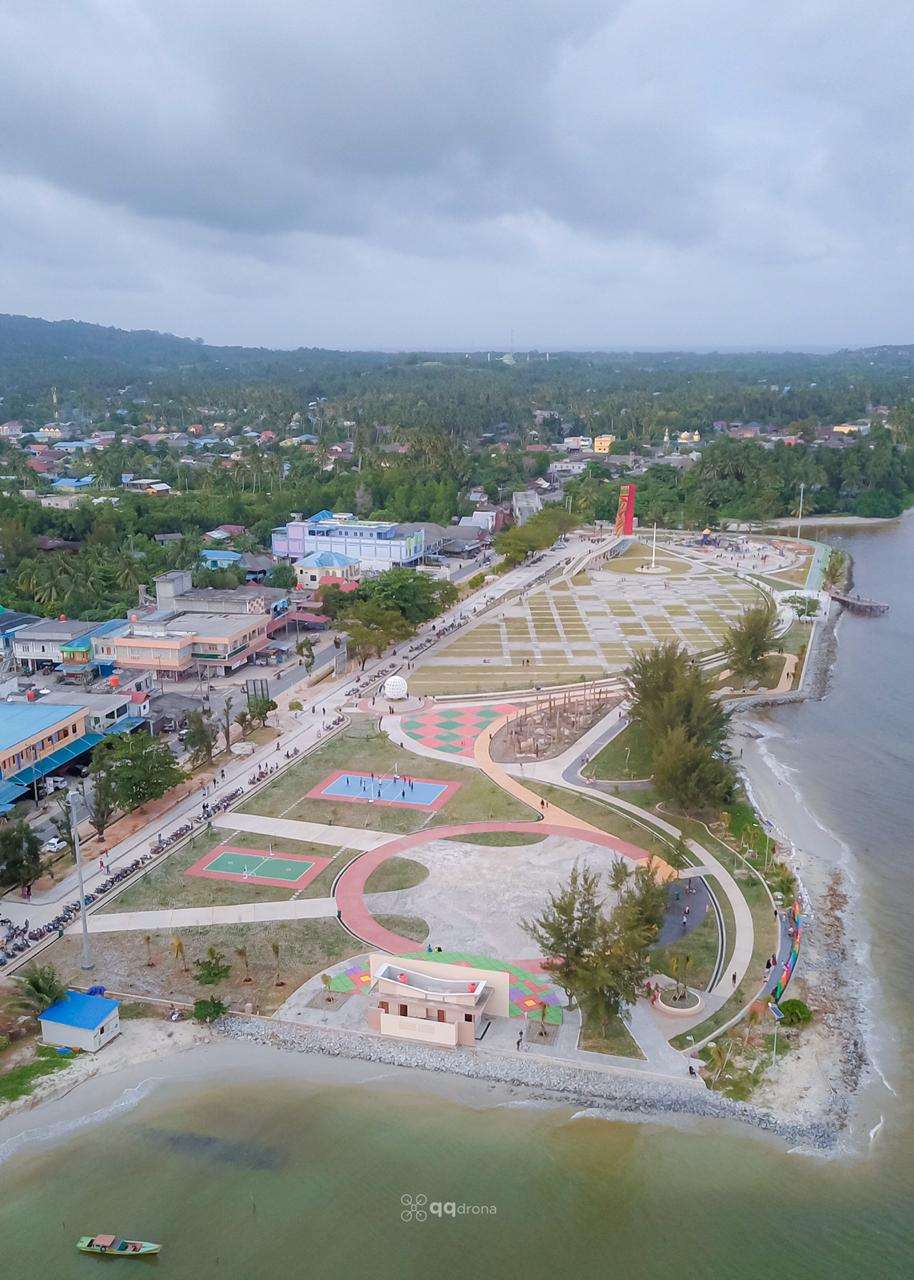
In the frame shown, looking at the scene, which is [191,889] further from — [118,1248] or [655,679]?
[655,679]

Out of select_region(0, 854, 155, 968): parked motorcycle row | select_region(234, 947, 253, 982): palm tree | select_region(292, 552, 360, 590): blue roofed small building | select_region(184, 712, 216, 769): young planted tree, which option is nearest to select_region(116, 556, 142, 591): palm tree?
select_region(292, 552, 360, 590): blue roofed small building

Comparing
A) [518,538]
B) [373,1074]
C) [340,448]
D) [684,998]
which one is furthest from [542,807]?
[340,448]

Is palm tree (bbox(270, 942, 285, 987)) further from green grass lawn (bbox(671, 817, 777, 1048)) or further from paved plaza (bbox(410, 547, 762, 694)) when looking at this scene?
paved plaza (bbox(410, 547, 762, 694))

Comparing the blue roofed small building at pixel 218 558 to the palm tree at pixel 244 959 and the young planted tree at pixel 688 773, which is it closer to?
the young planted tree at pixel 688 773

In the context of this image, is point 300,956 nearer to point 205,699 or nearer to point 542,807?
point 542,807

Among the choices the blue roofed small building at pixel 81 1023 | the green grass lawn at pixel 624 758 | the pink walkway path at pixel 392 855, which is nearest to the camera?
the blue roofed small building at pixel 81 1023

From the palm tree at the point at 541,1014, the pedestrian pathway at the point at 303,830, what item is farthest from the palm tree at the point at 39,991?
the palm tree at the point at 541,1014
